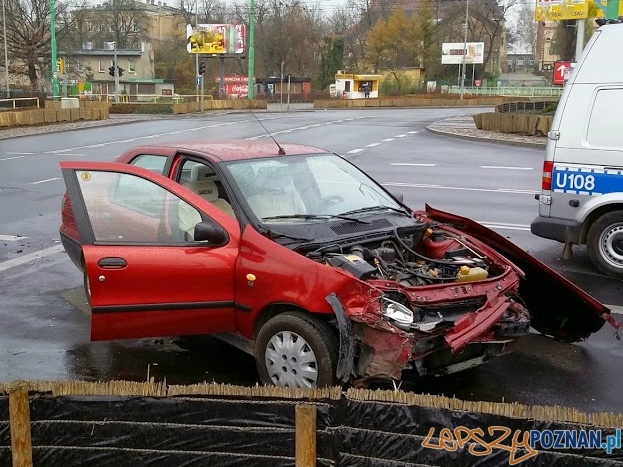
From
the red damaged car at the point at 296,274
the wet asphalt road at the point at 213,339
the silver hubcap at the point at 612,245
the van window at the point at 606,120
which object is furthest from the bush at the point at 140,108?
the red damaged car at the point at 296,274

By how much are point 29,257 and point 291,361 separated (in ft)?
18.3

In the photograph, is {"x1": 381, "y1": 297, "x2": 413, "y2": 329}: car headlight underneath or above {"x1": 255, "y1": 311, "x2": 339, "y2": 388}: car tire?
above

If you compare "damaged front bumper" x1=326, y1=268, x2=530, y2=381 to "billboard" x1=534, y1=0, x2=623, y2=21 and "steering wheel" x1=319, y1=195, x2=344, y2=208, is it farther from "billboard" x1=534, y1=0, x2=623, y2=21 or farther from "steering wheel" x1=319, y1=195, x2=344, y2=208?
"billboard" x1=534, y1=0, x2=623, y2=21

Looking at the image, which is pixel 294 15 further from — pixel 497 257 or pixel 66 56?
pixel 497 257

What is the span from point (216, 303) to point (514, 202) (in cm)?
949

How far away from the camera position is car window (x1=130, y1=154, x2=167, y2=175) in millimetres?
6156

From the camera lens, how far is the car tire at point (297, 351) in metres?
4.51

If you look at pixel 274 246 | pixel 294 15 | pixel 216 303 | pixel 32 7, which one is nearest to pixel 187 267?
pixel 216 303

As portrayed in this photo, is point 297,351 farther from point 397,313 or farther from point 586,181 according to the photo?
point 586,181

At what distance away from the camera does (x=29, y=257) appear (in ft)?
29.7

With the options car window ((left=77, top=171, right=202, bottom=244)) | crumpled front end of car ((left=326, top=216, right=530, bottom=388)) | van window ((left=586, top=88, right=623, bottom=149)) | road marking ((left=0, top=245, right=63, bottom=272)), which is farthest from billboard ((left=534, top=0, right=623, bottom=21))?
→ car window ((left=77, top=171, right=202, bottom=244))

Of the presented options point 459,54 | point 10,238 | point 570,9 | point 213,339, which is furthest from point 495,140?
point 459,54

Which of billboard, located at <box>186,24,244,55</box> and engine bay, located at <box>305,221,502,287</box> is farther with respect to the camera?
billboard, located at <box>186,24,244,55</box>

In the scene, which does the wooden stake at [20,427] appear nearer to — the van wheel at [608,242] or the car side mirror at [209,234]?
the car side mirror at [209,234]
